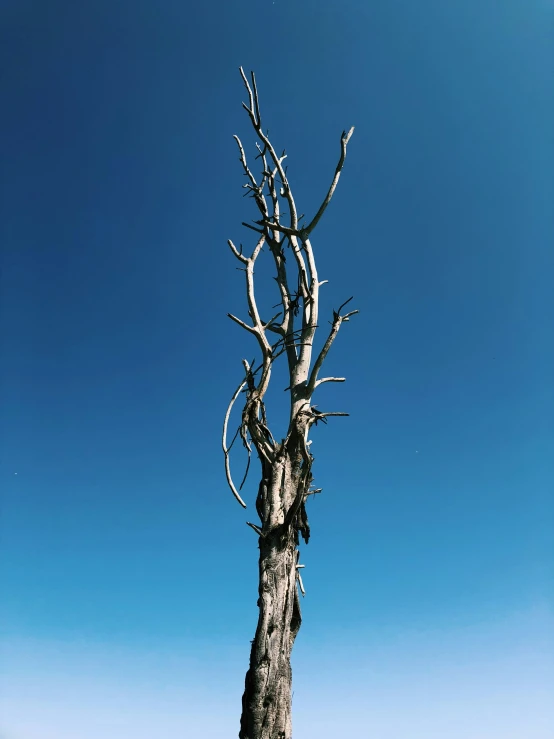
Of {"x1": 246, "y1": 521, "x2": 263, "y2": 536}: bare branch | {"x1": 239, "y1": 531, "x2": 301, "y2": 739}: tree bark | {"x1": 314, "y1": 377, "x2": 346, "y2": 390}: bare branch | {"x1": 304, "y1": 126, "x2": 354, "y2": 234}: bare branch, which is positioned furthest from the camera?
{"x1": 304, "y1": 126, "x2": 354, "y2": 234}: bare branch

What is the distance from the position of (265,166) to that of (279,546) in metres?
3.86

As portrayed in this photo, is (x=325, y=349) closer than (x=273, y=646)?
No

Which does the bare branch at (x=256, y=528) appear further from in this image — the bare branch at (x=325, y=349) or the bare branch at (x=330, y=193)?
the bare branch at (x=330, y=193)

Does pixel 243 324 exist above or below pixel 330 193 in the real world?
below

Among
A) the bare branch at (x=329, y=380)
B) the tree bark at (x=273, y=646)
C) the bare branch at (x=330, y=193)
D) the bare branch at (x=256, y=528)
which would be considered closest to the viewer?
the tree bark at (x=273, y=646)

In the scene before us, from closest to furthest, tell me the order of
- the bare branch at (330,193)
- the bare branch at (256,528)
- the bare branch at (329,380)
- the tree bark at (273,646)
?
the tree bark at (273,646) → the bare branch at (256,528) → the bare branch at (329,380) → the bare branch at (330,193)

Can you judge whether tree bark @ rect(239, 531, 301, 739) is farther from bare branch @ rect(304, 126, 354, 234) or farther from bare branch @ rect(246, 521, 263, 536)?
bare branch @ rect(304, 126, 354, 234)

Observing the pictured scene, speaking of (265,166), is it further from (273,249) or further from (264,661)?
(264,661)

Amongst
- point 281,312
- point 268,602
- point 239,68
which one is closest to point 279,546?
point 268,602

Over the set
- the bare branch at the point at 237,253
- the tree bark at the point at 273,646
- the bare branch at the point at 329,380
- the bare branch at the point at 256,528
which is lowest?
the tree bark at the point at 273,646

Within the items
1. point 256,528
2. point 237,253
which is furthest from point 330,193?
point 256,528

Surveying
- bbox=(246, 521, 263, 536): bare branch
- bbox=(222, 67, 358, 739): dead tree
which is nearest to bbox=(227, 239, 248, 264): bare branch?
bbox=(222, 67, 358, 739): dead tree

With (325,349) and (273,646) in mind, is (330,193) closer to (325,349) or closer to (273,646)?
(325,349)

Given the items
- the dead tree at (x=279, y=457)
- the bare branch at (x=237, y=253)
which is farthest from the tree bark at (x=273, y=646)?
the bare branch at (x=237, y=253)
